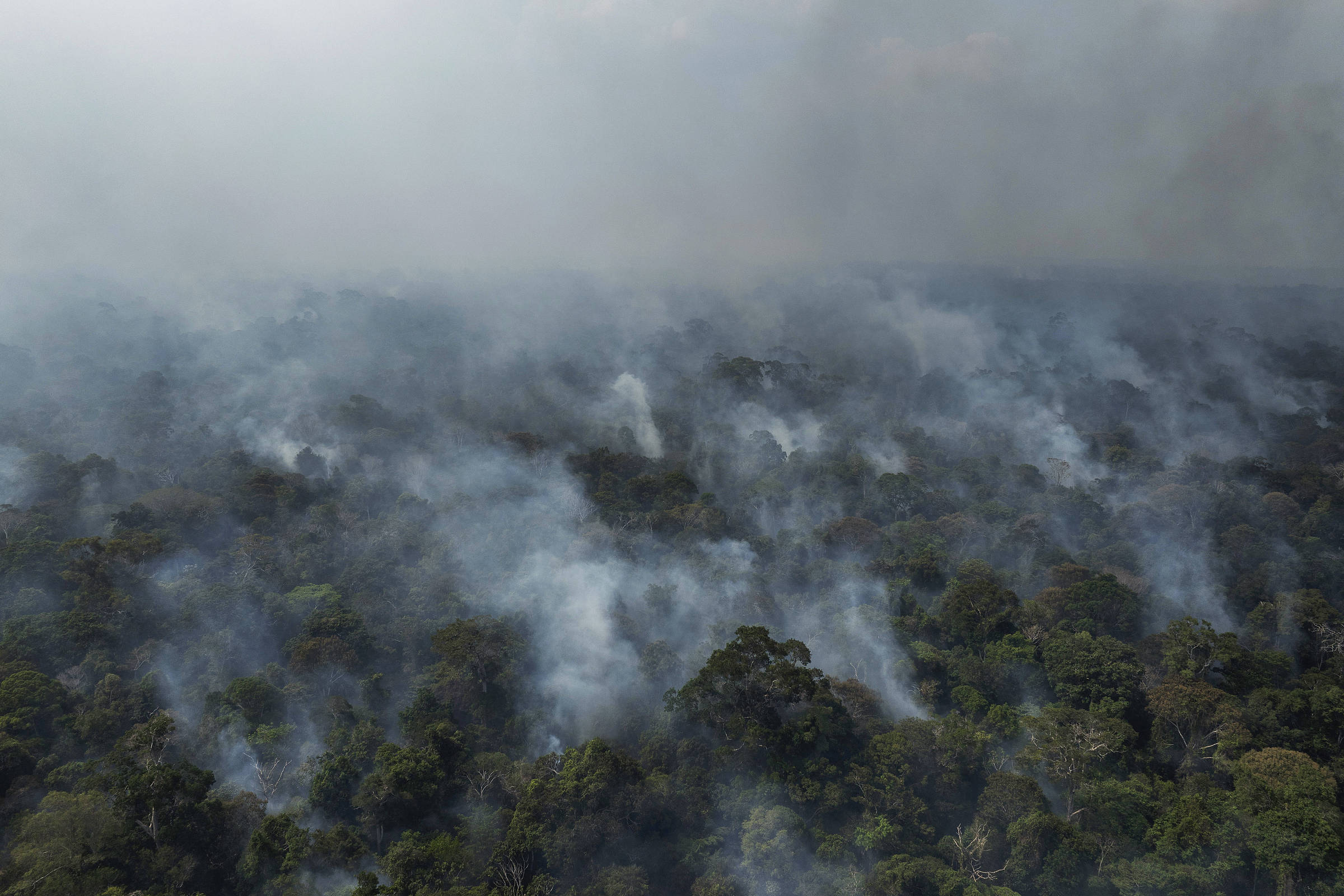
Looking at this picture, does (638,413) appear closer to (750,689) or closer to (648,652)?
(648,652)

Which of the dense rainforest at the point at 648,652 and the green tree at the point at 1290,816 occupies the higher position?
the green tree at the point at 1290,816

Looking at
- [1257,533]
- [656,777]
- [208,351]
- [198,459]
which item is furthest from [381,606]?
[208,351]

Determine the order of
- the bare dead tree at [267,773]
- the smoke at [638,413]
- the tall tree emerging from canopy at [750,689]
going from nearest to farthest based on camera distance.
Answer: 1. the bare dead tree at [267,773]
2. the tall tree emerging from canopy at [750,689]
3. the smoke at [638,413]

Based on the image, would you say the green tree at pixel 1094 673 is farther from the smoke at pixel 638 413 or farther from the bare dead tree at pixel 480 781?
the smoke at pixel 638 413

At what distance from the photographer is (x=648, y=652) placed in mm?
31578

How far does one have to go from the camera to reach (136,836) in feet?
67.1

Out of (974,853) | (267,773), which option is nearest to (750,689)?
(974,853)

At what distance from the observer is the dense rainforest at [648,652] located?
2181cm

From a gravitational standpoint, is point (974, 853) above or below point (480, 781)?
above

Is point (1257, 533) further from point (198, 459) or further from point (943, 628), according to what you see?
point (198, 459)

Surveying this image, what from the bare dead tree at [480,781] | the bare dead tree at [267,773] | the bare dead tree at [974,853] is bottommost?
the bare dead tree at [267,773]

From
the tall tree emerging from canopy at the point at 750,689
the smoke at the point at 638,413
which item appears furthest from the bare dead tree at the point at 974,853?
the smoke at the point at 638,413

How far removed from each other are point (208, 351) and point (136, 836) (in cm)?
7904

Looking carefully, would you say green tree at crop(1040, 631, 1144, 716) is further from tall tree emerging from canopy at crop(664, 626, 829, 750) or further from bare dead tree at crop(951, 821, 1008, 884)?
tall tree emerging from canopy at crop(664, 626, 829, 750)
